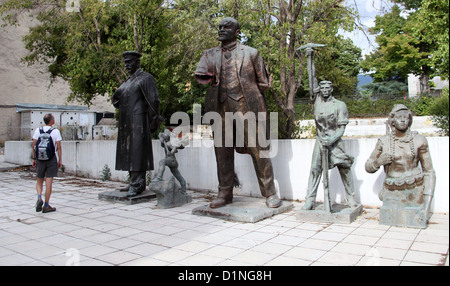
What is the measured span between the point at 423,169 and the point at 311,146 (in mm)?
2117

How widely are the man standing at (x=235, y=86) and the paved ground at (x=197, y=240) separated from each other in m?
0.95

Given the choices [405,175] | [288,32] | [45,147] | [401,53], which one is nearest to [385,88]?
[401,53]

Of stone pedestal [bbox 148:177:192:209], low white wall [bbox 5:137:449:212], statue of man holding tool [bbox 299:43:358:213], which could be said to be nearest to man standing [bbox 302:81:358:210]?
statue of man holding tool [bbox 299:43:358:213]

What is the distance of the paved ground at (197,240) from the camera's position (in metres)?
3.55

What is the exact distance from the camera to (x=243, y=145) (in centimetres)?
551

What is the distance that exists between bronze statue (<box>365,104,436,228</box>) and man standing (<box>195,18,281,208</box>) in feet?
5.31

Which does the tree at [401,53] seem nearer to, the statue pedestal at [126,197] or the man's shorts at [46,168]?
the statue pedestal at [126,197]

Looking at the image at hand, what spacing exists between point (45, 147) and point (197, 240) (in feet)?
10.4

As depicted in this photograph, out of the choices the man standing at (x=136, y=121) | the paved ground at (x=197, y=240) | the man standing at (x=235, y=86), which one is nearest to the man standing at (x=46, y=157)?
the paved ground at (x=197, y=240)

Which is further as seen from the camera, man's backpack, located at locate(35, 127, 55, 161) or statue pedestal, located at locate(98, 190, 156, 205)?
statue pedestal, located at locate(98, 190, 156, 205)

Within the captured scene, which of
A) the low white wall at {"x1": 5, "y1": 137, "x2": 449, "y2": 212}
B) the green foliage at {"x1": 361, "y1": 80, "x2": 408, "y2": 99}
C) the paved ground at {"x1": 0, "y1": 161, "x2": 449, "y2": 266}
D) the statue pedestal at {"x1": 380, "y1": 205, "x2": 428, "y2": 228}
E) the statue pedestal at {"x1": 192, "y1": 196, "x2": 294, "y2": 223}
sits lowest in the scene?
the paved ground at {"x1": 0, "y1": 161, "x2": 449, "y2": 266}

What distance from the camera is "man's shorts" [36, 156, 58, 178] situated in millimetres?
5867

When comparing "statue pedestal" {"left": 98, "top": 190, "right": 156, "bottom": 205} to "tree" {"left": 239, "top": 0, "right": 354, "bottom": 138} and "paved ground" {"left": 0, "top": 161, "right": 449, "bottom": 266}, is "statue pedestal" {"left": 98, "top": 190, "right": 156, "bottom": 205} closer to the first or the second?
"paved ground" {"left": 0, "top": 161, "right": 449, "bottom": 266}

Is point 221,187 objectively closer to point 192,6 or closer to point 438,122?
point 438,122
